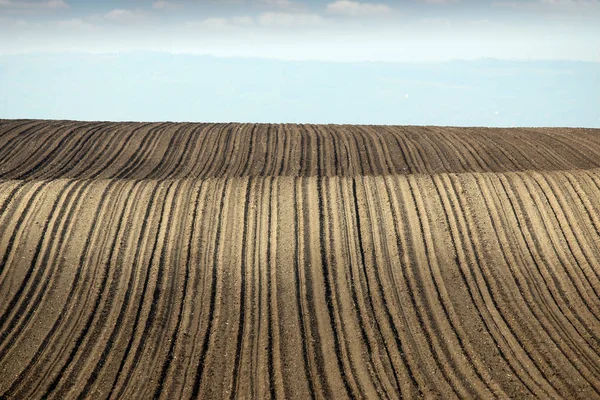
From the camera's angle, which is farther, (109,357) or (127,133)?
(127,133)

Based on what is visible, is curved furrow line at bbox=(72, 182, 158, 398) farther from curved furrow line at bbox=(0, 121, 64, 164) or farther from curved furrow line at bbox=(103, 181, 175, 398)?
curved furrow line at bbox=(0, 121, 64, 164)

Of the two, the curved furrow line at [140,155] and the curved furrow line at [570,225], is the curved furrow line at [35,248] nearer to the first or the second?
the curved furrow line at [140,155]

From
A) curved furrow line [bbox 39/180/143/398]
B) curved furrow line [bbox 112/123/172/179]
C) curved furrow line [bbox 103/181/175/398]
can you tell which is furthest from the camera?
curved furrow line [bbox 112/123/172/179]

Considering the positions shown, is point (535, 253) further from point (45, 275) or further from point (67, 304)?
point (45, 275)

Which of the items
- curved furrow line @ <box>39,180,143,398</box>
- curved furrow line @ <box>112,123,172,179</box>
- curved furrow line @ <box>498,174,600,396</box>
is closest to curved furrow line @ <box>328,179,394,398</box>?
curved furrow line @ <box>498,174,600,396</box>

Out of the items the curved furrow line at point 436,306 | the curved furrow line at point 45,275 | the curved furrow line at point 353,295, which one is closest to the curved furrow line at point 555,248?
the curved furrow line at point 436,306

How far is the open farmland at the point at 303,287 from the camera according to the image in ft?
33.4

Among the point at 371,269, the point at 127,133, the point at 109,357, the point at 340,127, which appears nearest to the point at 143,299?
the point at 109,357

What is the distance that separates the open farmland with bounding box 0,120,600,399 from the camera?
10188 mm

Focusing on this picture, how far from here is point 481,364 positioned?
10.5m

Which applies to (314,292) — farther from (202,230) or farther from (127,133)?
(127,133)

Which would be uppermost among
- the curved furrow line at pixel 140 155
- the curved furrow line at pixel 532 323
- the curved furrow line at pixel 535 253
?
the curved furrow line at pixel 140 155

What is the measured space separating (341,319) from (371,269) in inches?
78.2

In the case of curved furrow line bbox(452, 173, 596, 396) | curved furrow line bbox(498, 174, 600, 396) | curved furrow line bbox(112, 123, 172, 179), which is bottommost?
curved furrow line bbox(452, 173, 596, 396)
